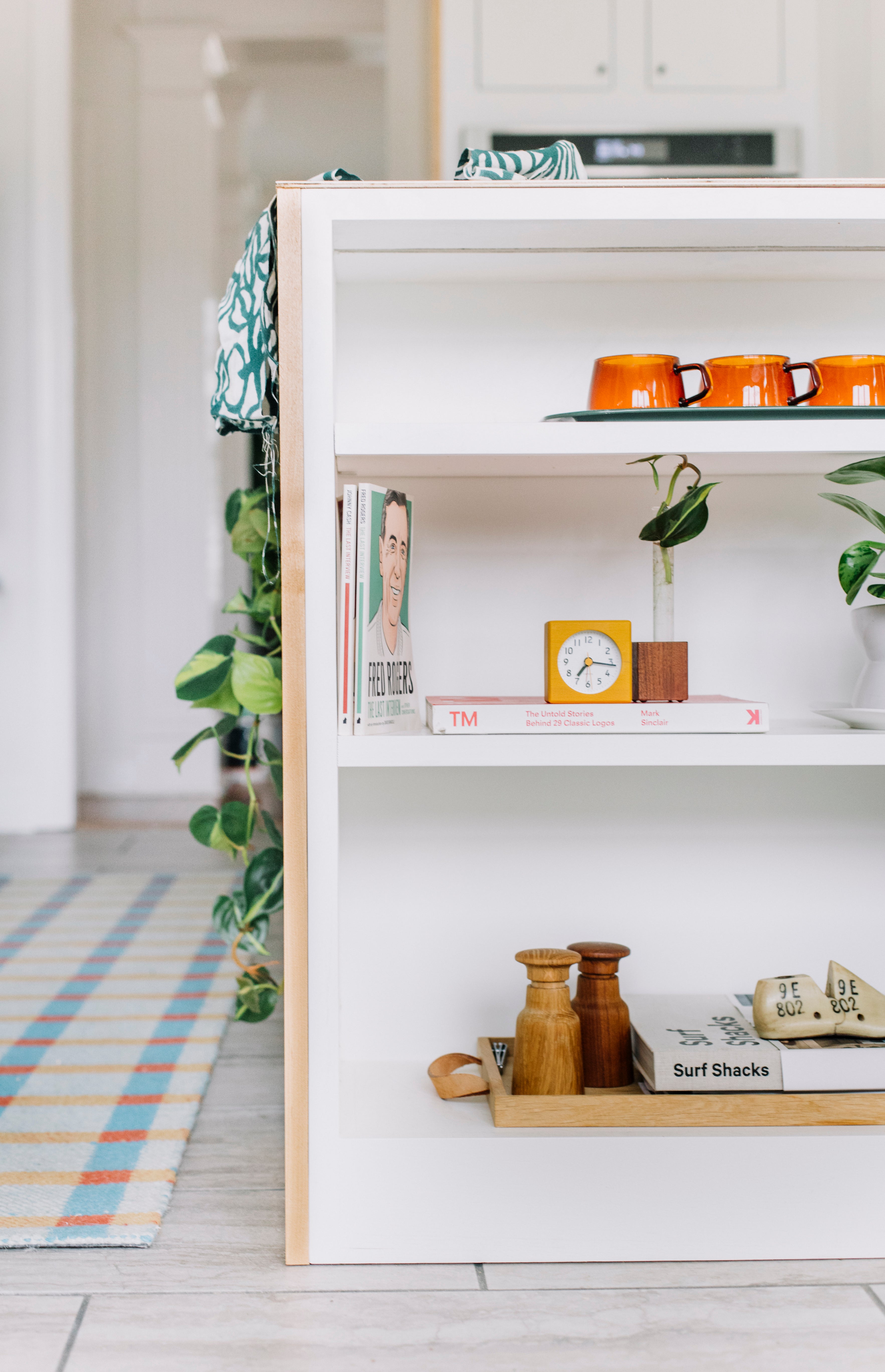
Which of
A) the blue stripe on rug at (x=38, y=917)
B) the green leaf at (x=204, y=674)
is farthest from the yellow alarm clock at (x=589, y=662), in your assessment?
the blue stripe on rug at (x=38, y=917)

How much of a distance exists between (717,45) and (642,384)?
197cm

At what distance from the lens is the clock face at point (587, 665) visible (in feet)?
3.59

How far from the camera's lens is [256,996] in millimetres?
1448

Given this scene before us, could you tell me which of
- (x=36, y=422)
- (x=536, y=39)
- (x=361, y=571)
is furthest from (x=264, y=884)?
(x=36, y=422)

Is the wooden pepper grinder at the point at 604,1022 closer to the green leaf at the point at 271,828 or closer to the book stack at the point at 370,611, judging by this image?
the book stack at the point at 370,611

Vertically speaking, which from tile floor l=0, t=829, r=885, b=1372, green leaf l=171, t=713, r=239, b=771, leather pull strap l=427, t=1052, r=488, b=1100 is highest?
green leaf l=171, t=713, r=239, b=771

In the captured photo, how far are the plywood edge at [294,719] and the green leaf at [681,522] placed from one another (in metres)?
0.35

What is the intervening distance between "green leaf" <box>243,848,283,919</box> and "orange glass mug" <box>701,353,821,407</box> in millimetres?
778

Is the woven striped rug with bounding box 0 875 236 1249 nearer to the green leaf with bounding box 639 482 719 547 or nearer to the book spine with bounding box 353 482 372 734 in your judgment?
the book spine with bounding box 353 482 372 734

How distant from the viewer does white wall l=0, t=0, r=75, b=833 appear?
11.1ft

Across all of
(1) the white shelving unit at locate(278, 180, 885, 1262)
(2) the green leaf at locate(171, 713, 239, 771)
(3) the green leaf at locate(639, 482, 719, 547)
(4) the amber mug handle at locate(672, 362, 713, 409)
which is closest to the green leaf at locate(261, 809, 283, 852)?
(2) the green leaf at locate(171, 713, 239, 771)

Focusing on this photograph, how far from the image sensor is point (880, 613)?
114 cm

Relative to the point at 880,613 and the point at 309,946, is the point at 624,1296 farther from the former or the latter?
the point at 880,613

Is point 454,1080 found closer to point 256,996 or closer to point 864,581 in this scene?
point 256,996
